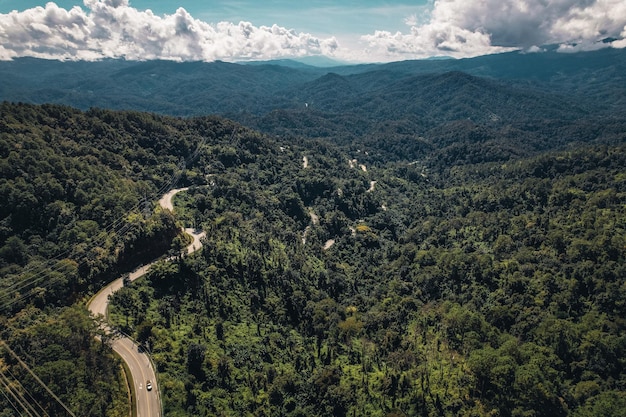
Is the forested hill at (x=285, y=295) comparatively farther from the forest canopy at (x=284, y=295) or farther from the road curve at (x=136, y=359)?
the road curve at (x=136, y=359)

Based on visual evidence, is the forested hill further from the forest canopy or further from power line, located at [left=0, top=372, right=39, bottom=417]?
power line, located at [left=0, top=372, right=39, bottom=417]

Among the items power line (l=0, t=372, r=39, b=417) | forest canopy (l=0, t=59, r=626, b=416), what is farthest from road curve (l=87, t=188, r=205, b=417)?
power line (l=0, t=372, r=39, b=417)

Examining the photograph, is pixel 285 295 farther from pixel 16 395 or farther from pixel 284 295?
pixel 16 395

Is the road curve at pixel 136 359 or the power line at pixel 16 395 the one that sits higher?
the power line at pixel 16 395

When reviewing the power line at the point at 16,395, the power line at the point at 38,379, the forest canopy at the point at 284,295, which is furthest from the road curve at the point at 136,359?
the power line at the point at 16,395

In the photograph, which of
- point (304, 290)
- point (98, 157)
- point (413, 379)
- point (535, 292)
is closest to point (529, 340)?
point (535, 292)

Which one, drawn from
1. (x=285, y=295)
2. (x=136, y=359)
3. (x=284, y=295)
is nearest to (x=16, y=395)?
(x=136, y=359)

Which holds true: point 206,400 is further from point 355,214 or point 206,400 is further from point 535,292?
point 355,214
